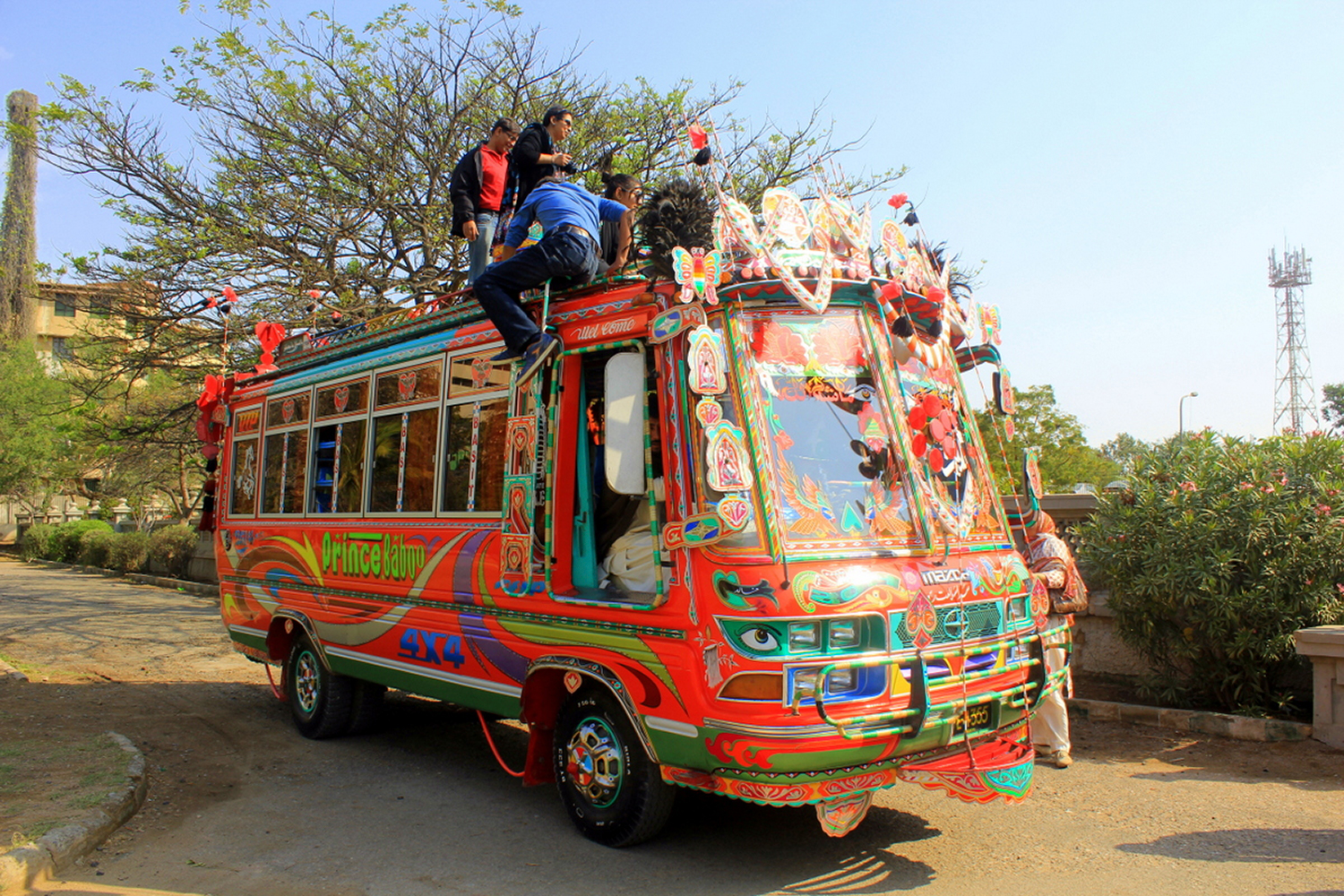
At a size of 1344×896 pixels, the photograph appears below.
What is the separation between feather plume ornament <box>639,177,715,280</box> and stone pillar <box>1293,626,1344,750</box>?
16.8ft

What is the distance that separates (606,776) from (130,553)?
2337cm

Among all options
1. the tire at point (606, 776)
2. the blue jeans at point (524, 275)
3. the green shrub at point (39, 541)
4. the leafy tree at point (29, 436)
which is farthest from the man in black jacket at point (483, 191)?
the leafy tree at point (29, 436)

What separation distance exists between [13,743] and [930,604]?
6697 millimetres

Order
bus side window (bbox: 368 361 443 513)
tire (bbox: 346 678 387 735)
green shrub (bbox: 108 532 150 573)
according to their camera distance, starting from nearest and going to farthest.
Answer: bus side window (bbox: 368 361 443 513)
tire (bbox: 346 678 387 735)
green shrub (bbox: 108 532 150 573)

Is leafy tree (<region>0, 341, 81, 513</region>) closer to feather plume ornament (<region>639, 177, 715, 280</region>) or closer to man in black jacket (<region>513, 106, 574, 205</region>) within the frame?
man in black jacket (<region>513, 106, 574, 205</region>)

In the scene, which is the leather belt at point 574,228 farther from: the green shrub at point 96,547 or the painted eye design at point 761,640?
the green shrub at point 96,547

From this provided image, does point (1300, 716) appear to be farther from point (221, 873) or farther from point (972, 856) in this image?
point (221, 873)

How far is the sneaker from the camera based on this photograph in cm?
547

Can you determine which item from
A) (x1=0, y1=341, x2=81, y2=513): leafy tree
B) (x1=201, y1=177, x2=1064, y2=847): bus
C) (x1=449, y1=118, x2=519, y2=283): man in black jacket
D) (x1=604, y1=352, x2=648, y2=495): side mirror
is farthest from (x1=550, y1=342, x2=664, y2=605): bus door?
(x1=0, y1=341, x2=81, y2=513): leafy tree

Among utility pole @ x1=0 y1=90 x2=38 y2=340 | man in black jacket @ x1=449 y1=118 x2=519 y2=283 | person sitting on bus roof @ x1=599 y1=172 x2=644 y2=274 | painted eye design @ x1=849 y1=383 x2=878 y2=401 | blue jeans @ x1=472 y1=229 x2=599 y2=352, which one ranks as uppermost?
utility pole @ x1=0 y1=90 x2=38 y2=340

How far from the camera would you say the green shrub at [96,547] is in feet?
84.4

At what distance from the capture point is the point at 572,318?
5.52m

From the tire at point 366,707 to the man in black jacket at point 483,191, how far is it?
3.46m

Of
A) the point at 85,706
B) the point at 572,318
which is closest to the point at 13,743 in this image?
the point at 85,706
